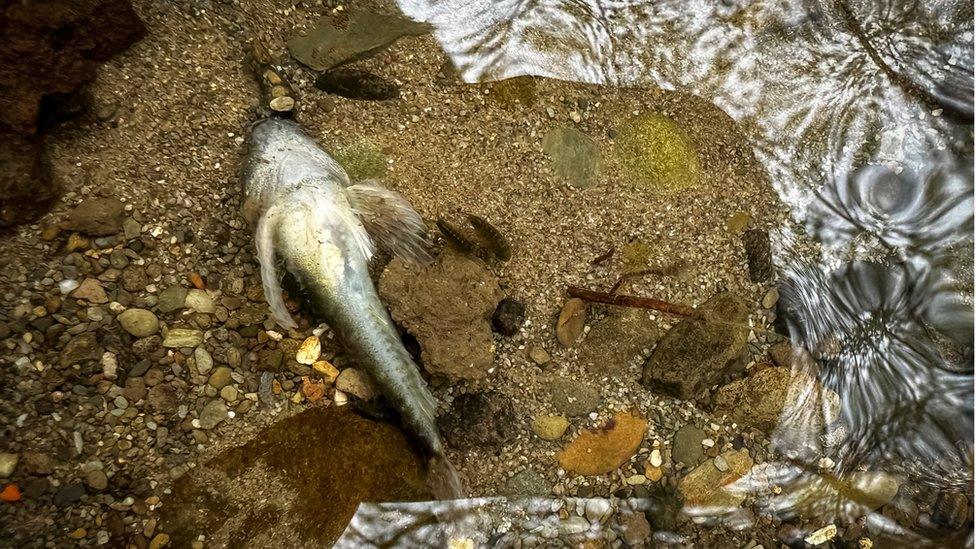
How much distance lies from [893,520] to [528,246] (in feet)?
9.39

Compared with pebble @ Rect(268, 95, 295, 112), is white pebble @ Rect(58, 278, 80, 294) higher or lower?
lower

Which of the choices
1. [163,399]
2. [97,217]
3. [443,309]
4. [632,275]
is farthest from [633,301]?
[97,217]

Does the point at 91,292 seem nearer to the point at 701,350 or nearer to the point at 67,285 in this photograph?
the point at 67,285

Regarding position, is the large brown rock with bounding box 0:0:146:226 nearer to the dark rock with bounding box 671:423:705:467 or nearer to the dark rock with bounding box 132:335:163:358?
the dark rock with bounding box 132:335:163:358

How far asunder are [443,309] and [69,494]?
6.95ft

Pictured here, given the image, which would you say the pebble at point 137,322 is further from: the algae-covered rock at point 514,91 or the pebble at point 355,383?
the algae-covered rock at point 514,91

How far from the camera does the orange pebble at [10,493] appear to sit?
280 cm

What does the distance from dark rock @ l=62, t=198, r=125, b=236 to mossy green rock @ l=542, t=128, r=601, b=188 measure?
2410 mm

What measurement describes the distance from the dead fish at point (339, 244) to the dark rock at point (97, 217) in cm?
66

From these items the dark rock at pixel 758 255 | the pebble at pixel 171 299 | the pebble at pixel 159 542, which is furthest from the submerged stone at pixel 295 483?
the dark rock at pixel 758 255

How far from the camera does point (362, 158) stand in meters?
3.35

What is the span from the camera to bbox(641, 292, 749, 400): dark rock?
328 centimetres

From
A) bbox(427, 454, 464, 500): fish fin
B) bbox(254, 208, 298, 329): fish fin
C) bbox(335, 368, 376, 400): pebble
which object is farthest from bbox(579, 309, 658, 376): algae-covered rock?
bbox(254, 208, 298, 329): fish fin

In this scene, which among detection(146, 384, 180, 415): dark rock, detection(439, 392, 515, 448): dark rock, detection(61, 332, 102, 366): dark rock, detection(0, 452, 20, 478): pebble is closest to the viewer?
detection(0, 452, 20, 478): pebble
